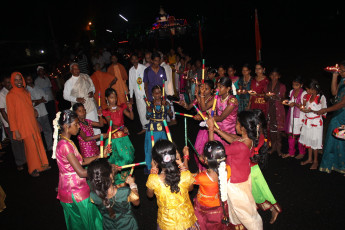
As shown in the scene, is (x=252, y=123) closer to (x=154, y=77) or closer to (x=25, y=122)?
(x=154, y=77)

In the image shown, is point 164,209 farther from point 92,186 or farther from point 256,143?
point 256,143

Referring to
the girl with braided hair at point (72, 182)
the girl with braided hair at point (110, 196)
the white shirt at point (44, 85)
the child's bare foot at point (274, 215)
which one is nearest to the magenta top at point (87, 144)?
the girl with braided hair at point (72, 182)

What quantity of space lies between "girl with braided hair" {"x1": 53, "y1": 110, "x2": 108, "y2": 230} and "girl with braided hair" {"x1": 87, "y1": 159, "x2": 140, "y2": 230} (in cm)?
42

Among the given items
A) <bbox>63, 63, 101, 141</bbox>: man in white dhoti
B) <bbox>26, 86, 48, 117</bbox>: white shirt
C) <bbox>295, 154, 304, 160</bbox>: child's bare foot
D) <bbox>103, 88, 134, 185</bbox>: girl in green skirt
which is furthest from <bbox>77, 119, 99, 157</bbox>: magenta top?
<bbox>295, 154, 304, 160</bbox>: child's bare foot

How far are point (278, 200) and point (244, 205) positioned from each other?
1.20 m

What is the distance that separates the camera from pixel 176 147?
8.50ft

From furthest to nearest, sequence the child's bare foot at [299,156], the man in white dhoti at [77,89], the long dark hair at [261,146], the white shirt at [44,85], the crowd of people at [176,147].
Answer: the white shirt at [44,85]
the man in white dhoti at [77,89]
the child's bare foot at [299,156]
the long dark hair at [261,146]
the crowd of people at [176,147]

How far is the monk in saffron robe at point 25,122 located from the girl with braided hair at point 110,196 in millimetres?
3291

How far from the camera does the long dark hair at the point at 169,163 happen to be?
2393 mm

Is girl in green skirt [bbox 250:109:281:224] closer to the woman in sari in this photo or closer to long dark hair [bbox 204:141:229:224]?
long dark hair [bbox 204:141:229:224]

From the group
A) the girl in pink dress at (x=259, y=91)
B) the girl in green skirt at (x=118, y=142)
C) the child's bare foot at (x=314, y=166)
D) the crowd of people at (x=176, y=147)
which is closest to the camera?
the crowd of people at (x=176, y=147)

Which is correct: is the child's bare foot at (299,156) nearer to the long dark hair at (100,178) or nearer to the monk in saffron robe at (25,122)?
the long dark hair at (100,178)

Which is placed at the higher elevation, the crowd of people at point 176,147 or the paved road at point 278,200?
the crowd of people at point 176,147

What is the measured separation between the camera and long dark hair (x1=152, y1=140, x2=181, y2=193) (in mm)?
2393
